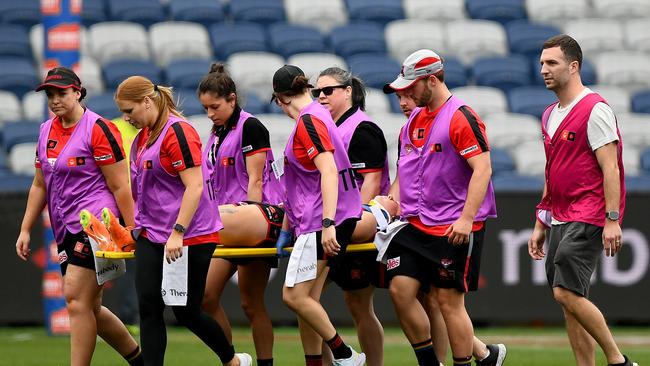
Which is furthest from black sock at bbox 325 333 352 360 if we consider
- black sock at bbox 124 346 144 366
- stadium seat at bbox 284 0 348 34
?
stadium seat at bbox 284 0 348 34

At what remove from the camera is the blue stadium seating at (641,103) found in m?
16.3

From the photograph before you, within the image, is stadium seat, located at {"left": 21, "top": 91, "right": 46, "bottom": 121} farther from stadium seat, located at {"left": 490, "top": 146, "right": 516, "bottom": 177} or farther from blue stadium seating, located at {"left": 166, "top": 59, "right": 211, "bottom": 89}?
stadium seat, located at {"left": 490, "top": 146, "right": 516, "bottom": 177}

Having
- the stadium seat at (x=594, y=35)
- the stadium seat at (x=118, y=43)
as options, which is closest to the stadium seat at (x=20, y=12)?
the stadium seat at (x=118, y=43)

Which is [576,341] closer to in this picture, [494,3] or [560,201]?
[560,201]

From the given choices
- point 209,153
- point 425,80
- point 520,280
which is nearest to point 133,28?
point 520,280

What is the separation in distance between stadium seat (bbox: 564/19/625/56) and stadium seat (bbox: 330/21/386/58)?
2777 mm

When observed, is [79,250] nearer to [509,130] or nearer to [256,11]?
[509,130]

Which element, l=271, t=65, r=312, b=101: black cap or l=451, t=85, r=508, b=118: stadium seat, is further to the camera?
l=451, t=85, r=508, b=118: stadium seat

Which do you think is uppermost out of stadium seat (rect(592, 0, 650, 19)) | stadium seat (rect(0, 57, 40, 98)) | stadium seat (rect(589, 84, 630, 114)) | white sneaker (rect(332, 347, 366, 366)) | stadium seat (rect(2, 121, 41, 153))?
stadium seat (rect(592, 0, 650, 19))

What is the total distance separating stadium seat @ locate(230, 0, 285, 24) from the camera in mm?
17672

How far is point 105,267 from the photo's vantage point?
7.82 m

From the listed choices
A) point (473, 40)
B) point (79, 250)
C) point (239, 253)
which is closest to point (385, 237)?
point (239, 253)

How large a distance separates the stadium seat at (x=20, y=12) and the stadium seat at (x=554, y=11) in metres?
7.28

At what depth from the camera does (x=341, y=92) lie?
27.8 feet
